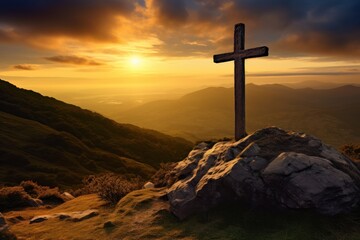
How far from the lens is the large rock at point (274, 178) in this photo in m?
9.88

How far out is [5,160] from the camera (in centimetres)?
5181

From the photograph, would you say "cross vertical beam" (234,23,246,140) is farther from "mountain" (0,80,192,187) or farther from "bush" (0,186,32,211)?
"mountain" (0,80,192,187)

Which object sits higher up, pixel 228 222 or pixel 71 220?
pixel 228 222

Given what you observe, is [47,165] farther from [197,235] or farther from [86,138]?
[197,235]

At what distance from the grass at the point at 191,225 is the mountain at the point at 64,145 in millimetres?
32681

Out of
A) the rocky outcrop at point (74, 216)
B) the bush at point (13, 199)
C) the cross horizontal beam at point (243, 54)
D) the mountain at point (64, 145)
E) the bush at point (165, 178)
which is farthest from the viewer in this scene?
the mountain at point (64, 145)

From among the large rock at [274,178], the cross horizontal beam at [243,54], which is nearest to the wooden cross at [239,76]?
the cross horizontal beam at [243,54]

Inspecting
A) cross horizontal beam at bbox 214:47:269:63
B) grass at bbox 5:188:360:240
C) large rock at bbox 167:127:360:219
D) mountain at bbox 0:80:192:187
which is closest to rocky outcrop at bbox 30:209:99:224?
grass at bbox 5:188:360:240

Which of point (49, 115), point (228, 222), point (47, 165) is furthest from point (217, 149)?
point (49, 115)

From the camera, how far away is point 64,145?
6869 centimetres

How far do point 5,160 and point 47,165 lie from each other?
6342 mm

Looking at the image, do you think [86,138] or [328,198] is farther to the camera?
[86,138]

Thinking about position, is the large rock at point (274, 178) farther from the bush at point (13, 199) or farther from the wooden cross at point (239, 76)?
the bush at point (13, 199)

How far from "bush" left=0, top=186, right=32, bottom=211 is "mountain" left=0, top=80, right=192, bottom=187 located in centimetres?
2317
